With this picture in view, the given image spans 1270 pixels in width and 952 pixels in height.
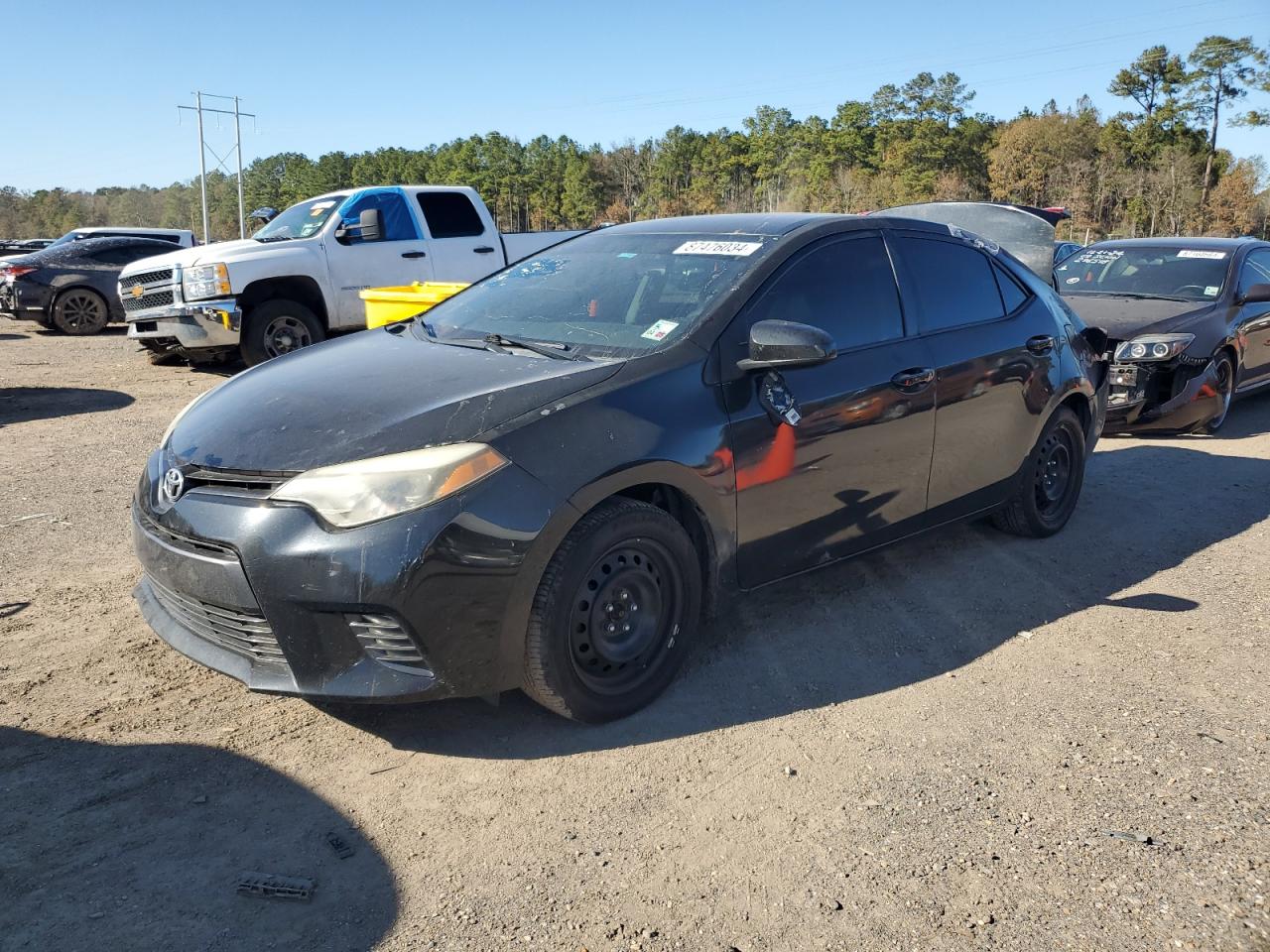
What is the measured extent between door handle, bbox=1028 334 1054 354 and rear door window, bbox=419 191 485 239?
7866 millimetres

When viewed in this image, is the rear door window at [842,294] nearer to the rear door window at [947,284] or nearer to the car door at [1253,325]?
the rear door window at [947,284]

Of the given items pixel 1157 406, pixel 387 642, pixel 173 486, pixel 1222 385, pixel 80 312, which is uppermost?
pixel 80 312

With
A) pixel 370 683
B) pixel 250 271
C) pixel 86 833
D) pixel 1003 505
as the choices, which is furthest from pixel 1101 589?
pixel 250 271

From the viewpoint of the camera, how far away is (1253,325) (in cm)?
884

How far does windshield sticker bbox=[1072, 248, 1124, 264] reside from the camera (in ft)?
31.8

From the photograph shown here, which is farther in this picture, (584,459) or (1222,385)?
(1222,385)

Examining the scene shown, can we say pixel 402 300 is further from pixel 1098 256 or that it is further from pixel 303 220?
pixel 1098 256

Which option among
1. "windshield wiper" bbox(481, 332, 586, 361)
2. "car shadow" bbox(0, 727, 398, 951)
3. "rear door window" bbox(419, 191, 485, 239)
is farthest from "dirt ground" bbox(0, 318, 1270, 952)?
"rear door window" bbox(419, 191, 485, 239)

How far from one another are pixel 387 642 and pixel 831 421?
1933mm

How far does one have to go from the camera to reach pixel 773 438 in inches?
146

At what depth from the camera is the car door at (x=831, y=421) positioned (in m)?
3.70

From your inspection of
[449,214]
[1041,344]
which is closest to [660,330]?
[1041,344]


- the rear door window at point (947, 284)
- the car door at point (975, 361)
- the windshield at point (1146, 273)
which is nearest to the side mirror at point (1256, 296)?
the windshield at point (1146, 273)

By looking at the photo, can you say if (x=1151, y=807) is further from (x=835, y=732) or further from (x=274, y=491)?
(x=274, y=491)
